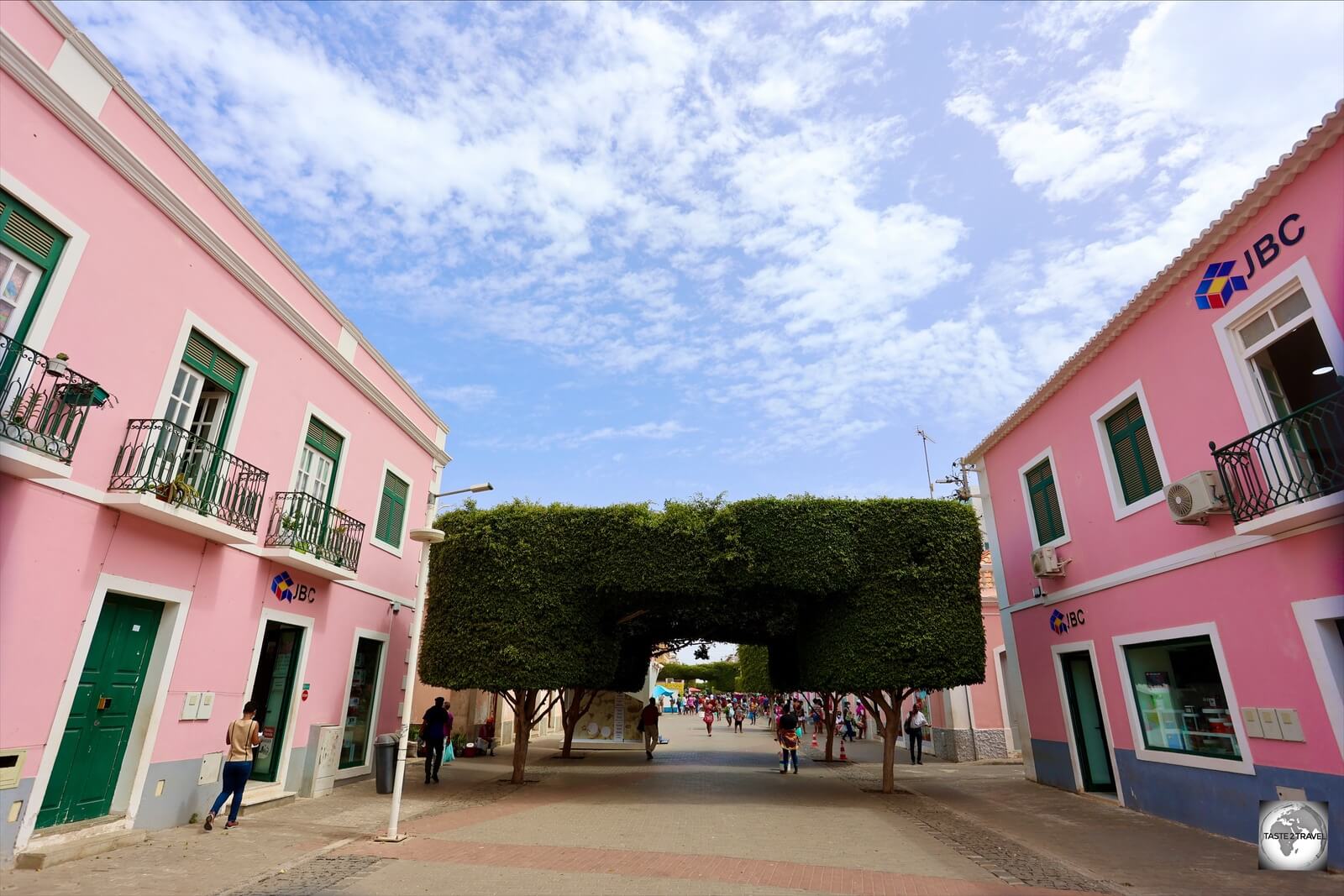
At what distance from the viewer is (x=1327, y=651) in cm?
743

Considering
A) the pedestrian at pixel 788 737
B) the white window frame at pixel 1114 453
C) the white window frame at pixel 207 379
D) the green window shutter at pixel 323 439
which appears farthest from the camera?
the pedestrian at pixel 788 737

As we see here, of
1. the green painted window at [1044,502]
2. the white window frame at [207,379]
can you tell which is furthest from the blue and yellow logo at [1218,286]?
the white window frame at [207,379]

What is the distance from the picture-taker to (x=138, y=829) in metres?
8.11

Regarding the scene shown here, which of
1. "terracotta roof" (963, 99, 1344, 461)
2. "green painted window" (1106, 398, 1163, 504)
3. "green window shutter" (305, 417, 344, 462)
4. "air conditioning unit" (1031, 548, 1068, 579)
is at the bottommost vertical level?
"air conditioning unit" (1031, 548, 1068, 579)

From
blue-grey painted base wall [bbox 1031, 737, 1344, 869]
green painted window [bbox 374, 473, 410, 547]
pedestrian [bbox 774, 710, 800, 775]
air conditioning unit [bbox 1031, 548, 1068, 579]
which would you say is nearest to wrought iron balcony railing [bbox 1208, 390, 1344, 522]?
blue-grey painted base wall [bbox 1031, 737, 1344, 869]

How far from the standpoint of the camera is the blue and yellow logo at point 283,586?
1080 cm

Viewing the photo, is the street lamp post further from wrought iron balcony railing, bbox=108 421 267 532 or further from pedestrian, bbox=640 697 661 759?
Result: pedestrian, bbox=640 697 661 759

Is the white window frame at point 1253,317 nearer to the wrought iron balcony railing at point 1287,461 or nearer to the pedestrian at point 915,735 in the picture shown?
the wrought iron balcony railing at point 1287,461

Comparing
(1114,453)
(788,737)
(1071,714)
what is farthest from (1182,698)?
(788,737)

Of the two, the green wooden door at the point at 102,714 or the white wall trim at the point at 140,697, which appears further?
the green wooden door at the point at 102,714

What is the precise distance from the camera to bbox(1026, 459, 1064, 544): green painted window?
13086 millimetres

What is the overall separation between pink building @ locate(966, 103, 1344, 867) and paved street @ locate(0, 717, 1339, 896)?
1119mm

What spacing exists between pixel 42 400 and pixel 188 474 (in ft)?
7.19

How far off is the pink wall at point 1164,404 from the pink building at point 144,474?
43.0ft
